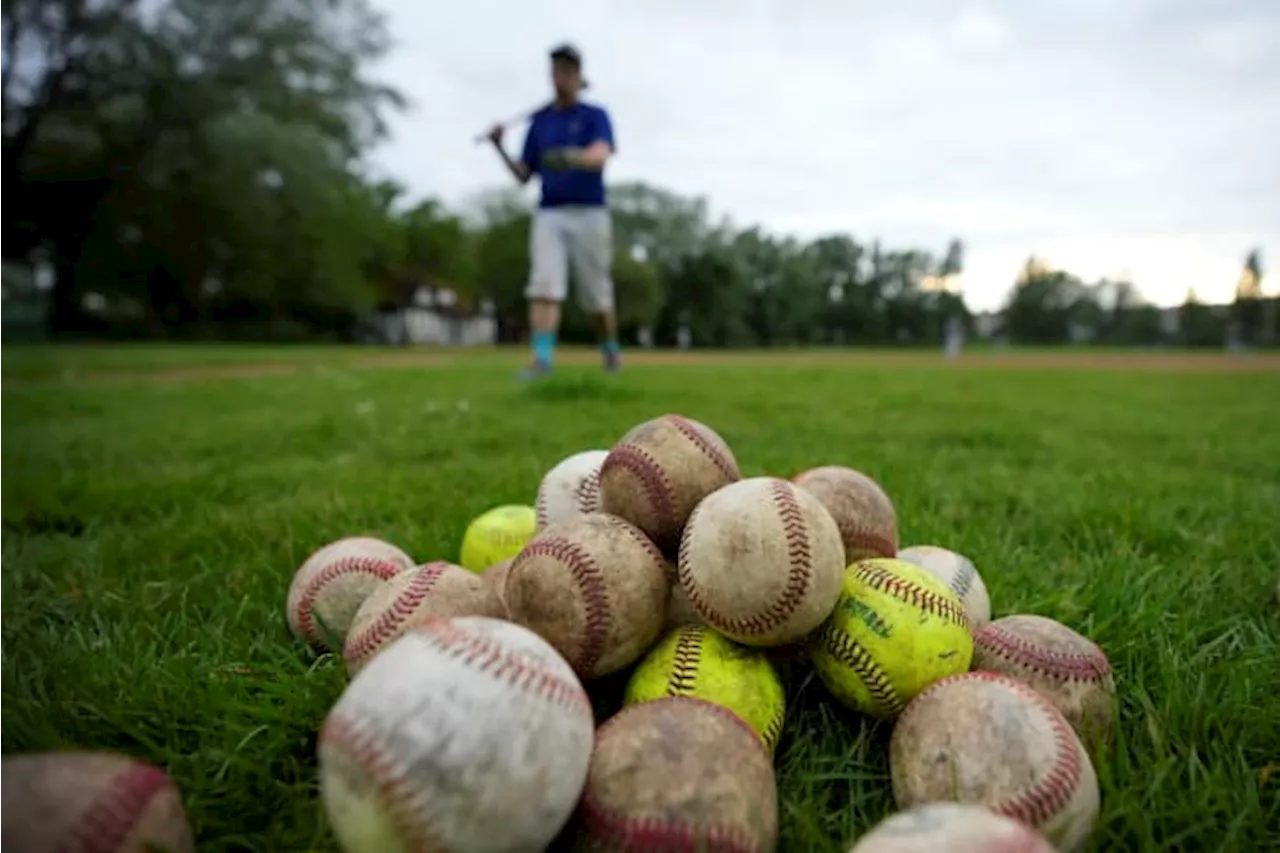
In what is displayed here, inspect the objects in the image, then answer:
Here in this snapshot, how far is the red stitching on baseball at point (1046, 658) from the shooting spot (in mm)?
1842

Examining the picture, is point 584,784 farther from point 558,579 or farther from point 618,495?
point 618,495

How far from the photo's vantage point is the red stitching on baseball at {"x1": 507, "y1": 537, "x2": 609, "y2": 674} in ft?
5.78

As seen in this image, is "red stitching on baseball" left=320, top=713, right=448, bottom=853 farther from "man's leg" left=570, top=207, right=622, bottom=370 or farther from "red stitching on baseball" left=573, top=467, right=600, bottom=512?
"man's leg" left=570, top=207, right=622, bottom=370

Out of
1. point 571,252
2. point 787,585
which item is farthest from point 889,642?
point 571,252

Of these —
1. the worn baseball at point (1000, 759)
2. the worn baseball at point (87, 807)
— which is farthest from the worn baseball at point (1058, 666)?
the worn baseball at point (87, 807)

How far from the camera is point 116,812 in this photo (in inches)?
50.9

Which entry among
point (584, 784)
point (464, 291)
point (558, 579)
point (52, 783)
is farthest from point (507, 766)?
point (464, 291)

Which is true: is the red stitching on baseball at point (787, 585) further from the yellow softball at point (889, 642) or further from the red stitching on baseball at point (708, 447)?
the red stitching on baseball at point (708, 447)

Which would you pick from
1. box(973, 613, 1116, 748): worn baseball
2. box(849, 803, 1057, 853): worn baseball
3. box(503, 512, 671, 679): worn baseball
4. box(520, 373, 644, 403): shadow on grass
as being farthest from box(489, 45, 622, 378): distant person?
box(849, 803, 1057, 853): worn baseball

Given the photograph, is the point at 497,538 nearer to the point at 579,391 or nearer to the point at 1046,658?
the point at 1046,658

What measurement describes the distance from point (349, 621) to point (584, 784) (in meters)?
0.99

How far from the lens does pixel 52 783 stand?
4.25 feet

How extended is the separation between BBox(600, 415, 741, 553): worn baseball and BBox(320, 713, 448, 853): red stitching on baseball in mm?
854

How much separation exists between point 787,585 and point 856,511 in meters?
0.54
